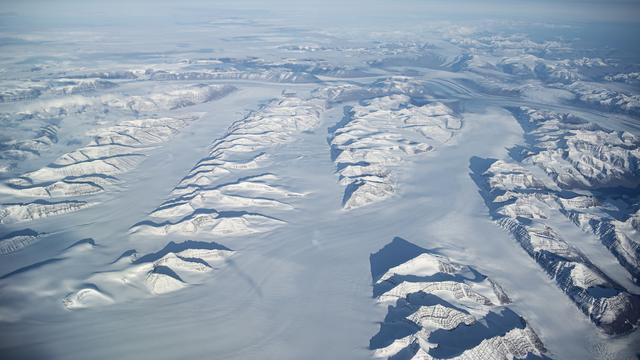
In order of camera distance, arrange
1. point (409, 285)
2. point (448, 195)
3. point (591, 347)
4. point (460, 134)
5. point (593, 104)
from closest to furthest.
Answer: point (591, 347), point (409, 285), point (448, 195), point (460, 134), point (593, 104)

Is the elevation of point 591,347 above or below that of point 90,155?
below

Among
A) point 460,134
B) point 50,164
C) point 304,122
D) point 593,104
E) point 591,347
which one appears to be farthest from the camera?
point 593,104

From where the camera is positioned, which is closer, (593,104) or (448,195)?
(448,195)

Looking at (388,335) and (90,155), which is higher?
(90,155)

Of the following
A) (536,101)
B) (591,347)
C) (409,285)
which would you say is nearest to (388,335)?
(409,285)

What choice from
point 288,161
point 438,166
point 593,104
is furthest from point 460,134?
point 593,104

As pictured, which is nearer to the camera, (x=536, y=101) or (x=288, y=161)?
(x=288, y=161)

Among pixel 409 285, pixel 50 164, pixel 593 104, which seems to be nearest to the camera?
pixel 409 285

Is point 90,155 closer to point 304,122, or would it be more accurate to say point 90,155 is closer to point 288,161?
point 288,161

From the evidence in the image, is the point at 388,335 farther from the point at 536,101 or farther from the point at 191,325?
the point at 536,101
